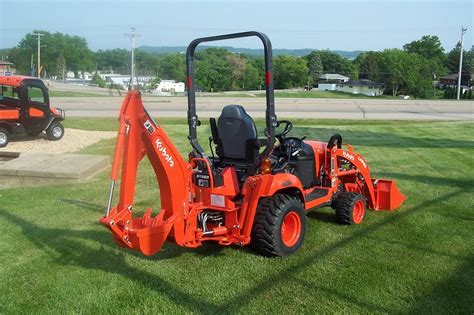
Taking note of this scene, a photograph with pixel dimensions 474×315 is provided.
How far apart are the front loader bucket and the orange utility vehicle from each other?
1076cm

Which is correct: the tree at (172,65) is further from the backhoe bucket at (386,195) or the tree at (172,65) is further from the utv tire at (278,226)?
the backhoe bucket at (386,195)

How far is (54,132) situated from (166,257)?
35.9ft

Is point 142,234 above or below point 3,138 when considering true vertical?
above

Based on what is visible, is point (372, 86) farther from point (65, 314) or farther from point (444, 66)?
point (65, 314)

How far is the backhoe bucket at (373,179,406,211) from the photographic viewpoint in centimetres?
700

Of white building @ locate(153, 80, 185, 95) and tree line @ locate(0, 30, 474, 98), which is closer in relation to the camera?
white building @ locate(153, 80, 185, 95)

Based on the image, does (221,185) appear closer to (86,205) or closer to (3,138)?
(86,205)

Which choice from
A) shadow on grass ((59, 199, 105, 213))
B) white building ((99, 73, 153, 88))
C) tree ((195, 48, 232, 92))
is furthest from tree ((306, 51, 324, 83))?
white building ((99, 73, 153, 88))

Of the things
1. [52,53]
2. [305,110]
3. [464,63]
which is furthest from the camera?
[464,63]

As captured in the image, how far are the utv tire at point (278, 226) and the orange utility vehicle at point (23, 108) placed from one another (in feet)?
35.3

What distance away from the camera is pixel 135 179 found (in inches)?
171

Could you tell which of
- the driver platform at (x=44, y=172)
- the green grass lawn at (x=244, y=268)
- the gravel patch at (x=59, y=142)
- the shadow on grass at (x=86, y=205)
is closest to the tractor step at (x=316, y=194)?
the green grass lawn at (x=244, y=268)

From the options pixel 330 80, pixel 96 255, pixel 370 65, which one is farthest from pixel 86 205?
pixel 330 80

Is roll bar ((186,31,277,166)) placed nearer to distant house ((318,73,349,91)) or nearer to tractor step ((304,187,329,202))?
tractor step ((304,187,329,202))
